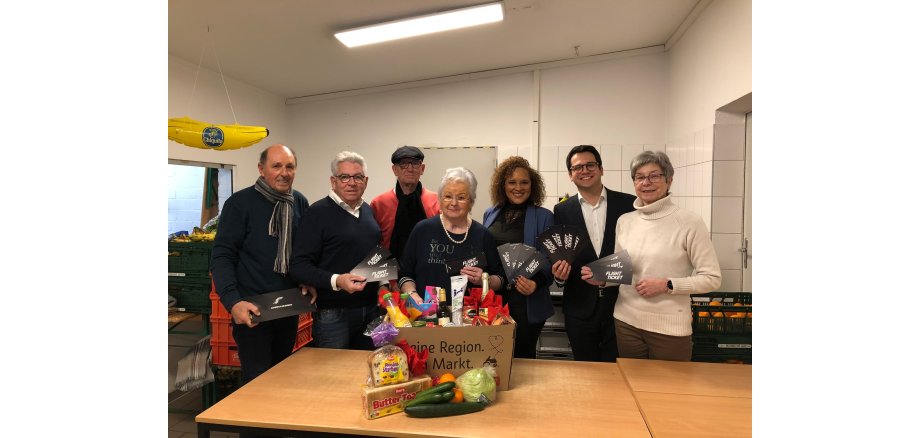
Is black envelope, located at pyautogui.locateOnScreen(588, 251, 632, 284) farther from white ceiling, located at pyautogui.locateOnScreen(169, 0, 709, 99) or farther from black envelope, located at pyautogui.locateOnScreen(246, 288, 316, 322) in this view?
white ceiling, located at pyautogui.locateOnScreen(169, 0, 709, 99)

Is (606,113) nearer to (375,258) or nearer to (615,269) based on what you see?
(615,269)

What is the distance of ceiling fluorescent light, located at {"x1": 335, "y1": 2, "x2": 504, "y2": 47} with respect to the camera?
3.74m

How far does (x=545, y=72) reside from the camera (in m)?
5.62

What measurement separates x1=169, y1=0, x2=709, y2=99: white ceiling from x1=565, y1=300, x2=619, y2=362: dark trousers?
2.48m

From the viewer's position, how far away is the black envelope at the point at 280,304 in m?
2.27

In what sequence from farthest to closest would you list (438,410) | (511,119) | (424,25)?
(511,119) → (424,25) → (438,410)

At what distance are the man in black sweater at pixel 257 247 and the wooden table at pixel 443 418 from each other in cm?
51

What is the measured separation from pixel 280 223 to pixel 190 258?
1476 millimetres

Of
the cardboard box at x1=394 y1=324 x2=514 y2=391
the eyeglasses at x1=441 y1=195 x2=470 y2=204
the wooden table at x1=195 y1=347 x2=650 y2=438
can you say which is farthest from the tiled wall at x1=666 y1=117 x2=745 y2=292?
the cardboard box at x1=394 y1=324 x2=514 y2=391

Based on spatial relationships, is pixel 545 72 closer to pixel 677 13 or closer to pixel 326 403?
pixel 677 13

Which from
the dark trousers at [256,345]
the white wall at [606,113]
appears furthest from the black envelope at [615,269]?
the white wall at [606,113]

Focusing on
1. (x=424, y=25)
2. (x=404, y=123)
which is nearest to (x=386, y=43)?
(x=424, y=25)

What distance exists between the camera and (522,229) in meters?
2.68

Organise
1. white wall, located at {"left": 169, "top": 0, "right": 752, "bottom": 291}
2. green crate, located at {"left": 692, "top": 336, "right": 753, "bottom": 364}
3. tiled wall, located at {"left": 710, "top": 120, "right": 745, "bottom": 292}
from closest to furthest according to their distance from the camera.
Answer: green crate, located at {"left": 692, "top": 336, "right": 753, "bottom": 364} < tiled wall, located at {"left": 710, "top": 120, "right": 745, "bottom": 292} < white wall, located at {"left": 169, "top": 0, "right": 752, "bottom": 291}
